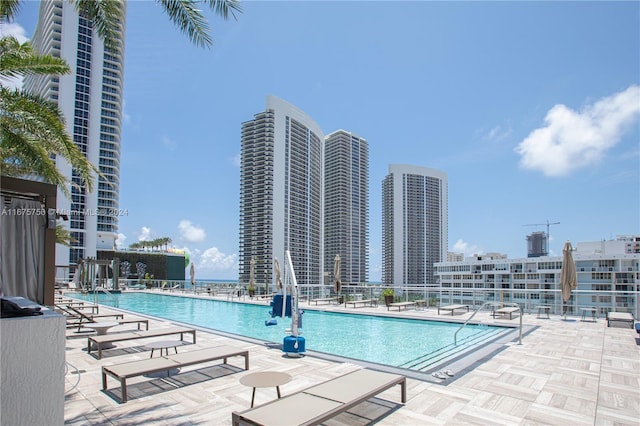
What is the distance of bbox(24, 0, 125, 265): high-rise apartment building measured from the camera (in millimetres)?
59344

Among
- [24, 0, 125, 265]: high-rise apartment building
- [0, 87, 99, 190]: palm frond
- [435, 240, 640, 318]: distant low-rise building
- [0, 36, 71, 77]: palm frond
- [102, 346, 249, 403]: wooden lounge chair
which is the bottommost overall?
[435, 240, 640, 318]: distant low-rise building

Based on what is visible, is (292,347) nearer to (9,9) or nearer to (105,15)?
(105,15)

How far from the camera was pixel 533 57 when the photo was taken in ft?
48.5

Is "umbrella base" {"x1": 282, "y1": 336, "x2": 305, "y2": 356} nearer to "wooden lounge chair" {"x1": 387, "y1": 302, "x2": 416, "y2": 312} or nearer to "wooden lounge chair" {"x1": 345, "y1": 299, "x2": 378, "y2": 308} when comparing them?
"wooden lounge chair" {"x1": 387, "y1": 302, "x2": 416, "y2": 312}

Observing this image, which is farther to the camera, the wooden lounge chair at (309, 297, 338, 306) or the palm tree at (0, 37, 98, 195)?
the wooden lounge chair at (309, 297, 338, 306)

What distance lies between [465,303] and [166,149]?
1194 inches

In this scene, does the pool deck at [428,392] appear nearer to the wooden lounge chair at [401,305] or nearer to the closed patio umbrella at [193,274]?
the wooden lounge chair at [401,305]

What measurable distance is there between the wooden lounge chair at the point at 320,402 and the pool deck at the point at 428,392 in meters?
0.19

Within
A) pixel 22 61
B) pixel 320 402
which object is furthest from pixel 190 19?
pixel 320 402

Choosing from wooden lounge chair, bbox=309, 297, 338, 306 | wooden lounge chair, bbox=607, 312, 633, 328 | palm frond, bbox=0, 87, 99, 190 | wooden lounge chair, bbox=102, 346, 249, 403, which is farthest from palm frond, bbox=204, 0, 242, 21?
wooden lounge chair, bbox=309, 297, 338, 306

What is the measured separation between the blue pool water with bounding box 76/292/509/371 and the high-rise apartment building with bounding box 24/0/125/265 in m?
53.6

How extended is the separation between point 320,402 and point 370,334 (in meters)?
6.85

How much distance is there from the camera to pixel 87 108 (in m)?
62.5

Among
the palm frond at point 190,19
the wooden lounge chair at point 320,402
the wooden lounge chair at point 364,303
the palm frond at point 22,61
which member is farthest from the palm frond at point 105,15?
the wooden lounge chair at point 364,303
